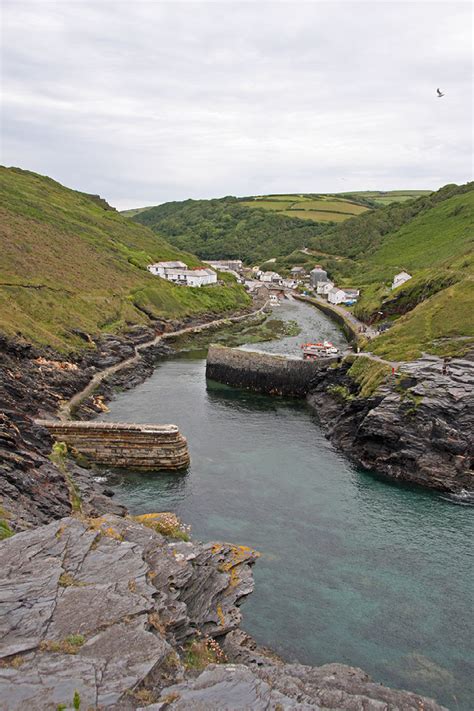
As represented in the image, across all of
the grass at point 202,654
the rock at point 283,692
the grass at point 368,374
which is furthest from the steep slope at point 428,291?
the grass at point 202,654

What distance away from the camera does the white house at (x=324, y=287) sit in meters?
182

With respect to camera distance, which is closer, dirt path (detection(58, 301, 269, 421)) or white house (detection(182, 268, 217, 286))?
dirt path (detection(58, 301, 269, 421))

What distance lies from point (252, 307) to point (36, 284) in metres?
76.3

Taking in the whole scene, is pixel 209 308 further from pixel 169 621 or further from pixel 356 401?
pixel 169 621

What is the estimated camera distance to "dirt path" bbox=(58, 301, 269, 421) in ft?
208

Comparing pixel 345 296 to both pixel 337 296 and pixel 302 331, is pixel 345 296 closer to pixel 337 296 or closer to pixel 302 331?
pixel 337 296

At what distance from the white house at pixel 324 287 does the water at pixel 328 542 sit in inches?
4775

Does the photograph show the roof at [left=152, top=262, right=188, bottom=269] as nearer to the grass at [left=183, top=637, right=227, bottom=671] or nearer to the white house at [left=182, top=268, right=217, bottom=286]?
the white house at [left=182, top=268, right=217, bottom=286]

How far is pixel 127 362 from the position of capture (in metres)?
88.2

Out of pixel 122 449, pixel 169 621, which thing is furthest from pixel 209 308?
pixel 169 621

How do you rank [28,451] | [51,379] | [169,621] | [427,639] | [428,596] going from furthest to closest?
[51,379]
[28,451]
[428,596]
[427,639]
[169,621]

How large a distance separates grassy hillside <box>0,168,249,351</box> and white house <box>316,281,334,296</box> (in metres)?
29.0

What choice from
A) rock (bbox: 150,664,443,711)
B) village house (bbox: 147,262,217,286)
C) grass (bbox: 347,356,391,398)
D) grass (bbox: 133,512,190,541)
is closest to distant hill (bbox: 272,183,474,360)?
grass (bbox: 347,356,391,398)

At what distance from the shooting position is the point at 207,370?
84.8 meters
